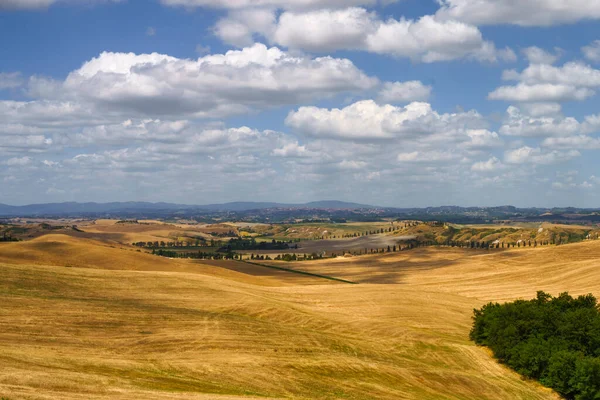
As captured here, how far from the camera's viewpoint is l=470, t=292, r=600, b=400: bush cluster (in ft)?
179

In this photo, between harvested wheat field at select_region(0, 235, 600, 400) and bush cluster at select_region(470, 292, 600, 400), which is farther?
bush cluster at select_region(470, 292, 600, 400)

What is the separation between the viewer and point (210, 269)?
124 metres

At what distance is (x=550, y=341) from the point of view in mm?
64250

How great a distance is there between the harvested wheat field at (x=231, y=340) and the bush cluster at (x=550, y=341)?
1.96 m

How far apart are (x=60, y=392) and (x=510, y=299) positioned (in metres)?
87.2

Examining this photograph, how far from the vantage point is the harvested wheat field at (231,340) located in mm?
44562

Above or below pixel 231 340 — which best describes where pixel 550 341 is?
below

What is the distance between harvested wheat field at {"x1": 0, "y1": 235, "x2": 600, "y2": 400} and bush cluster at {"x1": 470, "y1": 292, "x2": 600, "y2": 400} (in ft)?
6.43

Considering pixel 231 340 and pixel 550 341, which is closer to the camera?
pixel 231 340

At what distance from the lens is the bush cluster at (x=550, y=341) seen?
54562mm

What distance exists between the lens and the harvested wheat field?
1754 inches

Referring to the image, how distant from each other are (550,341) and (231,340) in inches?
1388

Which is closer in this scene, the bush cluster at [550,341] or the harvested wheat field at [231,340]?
the harvested wheat field at [231,340]

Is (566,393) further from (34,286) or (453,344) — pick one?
(34,286)
